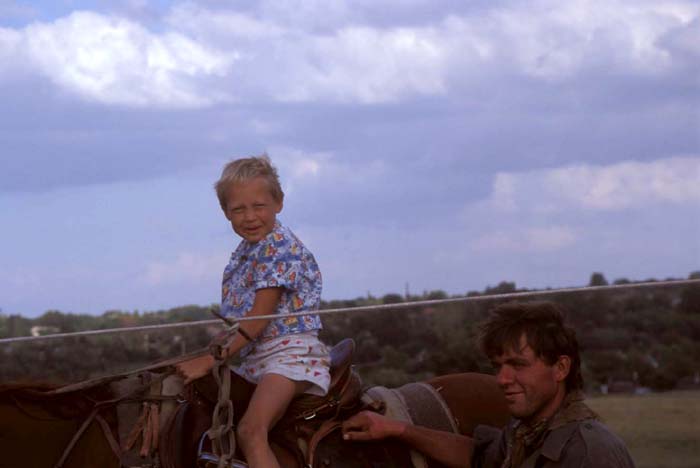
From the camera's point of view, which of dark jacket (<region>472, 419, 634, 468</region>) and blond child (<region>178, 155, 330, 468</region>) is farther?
→ blond child (<region>178, 155, 330, 468</region>)

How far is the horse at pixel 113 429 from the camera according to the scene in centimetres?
464

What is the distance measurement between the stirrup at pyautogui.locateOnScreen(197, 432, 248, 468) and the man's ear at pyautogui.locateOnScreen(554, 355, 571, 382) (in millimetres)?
1403

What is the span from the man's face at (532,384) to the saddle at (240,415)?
3.51 feet

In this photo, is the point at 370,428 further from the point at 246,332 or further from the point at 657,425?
the point at 657,425

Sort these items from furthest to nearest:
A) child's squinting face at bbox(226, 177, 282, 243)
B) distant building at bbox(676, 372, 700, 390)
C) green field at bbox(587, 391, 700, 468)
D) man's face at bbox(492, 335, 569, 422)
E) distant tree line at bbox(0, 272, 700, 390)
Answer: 1. distant building at bbox(676, 372, 700, 390)
2. distant tree line at bbox(0, 272, 700, 390)
3. green field at bbox(587, 391, 700, 468)
4. child's squinting face at bbox(226, 177, 282, 243)
5. man's face at bbox(492, 335, 569, 422)

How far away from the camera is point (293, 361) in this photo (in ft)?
15.4

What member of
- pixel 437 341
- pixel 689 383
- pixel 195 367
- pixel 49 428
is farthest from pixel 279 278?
pixel 689 383

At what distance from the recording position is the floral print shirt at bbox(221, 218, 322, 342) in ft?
15.7

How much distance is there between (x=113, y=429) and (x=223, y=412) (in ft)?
1.82

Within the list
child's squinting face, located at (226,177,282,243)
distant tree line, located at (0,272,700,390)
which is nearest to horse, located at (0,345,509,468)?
child's squinting face, located at (226,177,282,243)

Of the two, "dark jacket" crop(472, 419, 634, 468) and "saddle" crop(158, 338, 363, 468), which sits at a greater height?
"saddle" crop(158, 338, 363, 468)

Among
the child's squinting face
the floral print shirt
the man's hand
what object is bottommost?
the man's hand

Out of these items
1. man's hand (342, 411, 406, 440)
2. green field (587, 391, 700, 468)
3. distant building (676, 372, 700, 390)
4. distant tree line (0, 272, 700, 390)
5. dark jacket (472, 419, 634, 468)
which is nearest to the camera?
dark jacket (472, 419, 634, 468)

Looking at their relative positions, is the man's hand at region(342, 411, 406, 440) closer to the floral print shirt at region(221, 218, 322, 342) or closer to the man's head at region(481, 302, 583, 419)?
the floral print shirt at region(221, 218, 322, 342)
